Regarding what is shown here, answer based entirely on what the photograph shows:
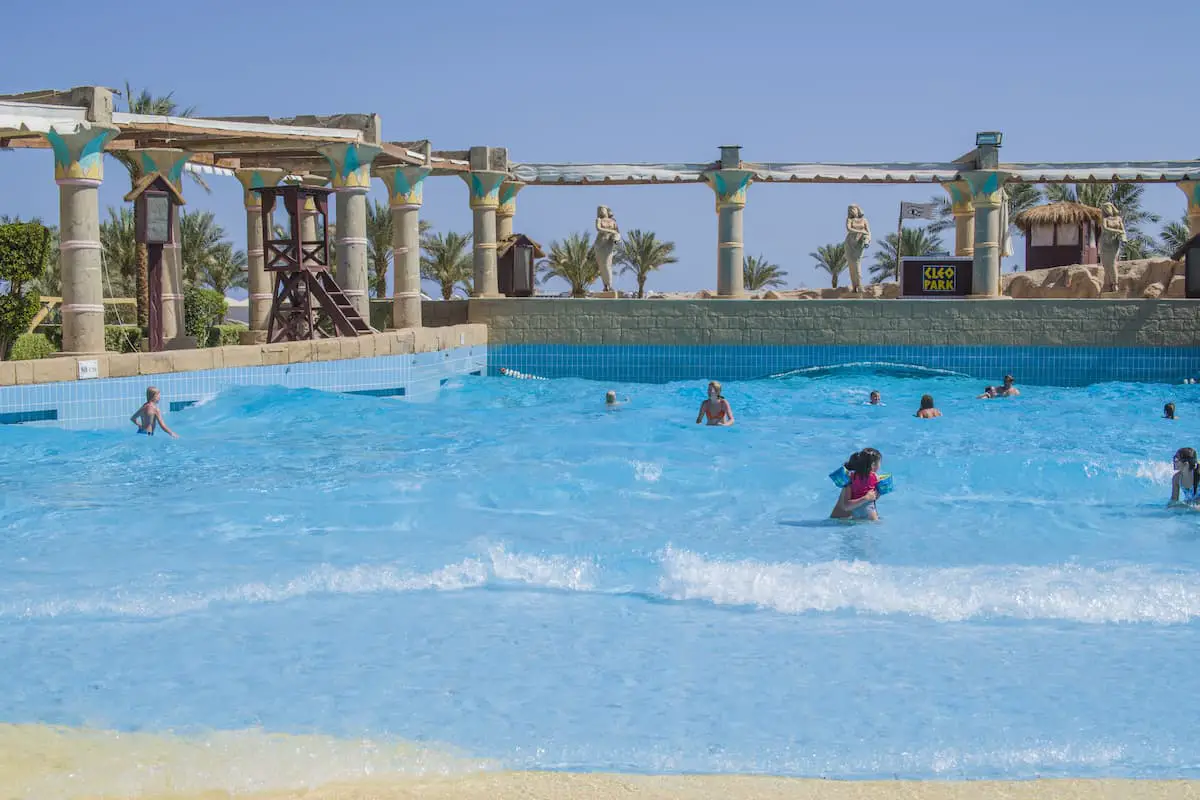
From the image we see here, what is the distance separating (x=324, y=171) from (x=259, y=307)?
287cm

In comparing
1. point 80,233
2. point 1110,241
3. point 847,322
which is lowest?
point 847,322

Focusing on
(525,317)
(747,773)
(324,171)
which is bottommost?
(747,773)

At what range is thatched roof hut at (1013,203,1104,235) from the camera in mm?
30531

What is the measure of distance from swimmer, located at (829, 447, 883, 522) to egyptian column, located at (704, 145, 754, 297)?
13.1 meters

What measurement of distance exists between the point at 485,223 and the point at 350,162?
5257 millimetres

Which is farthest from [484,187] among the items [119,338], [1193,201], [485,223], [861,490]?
[861,490]

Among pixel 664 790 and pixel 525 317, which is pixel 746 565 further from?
pixel 525 317

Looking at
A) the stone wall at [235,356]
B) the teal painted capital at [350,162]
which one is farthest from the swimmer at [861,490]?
the teal painted capital at [350,162]

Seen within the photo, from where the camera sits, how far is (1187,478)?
10430mm

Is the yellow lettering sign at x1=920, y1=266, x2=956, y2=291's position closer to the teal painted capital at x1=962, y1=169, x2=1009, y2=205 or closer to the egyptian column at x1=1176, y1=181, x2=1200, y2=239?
the teal painted capital at x1=962, y1=169, x2=1009, y2=205

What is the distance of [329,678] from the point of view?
21.4 feet

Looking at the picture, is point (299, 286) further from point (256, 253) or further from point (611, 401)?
point (611, 401)

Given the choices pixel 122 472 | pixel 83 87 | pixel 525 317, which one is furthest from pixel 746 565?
pixel 525 317

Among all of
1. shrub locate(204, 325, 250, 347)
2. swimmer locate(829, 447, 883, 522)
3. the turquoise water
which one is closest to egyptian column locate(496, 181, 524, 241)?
shrub locate(204, 325, 250, 347)
